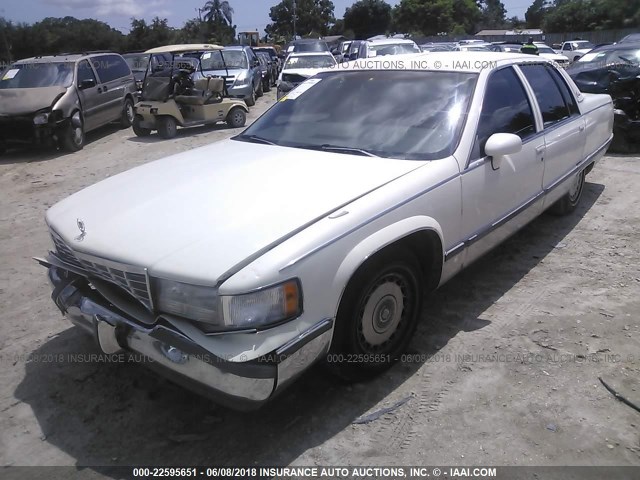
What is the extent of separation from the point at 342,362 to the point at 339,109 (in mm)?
1796

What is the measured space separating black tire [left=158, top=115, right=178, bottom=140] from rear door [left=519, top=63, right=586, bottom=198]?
26.2 ft

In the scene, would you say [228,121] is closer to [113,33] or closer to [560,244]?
[560,244]

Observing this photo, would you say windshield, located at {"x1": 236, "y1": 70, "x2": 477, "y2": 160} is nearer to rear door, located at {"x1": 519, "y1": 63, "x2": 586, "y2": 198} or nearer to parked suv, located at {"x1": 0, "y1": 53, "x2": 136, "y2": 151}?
rear door, located at {"x1": 519, "y1": 63, "x2": 586, "y2": 198}

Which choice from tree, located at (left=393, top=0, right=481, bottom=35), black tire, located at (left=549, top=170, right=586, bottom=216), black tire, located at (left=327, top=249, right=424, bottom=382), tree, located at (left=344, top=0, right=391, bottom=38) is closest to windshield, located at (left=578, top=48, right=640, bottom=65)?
black tire, located at (left=549, top=170, right=586, bottom=216)

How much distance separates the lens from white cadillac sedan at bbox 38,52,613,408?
2.23m

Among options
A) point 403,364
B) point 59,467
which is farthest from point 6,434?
point 403,364

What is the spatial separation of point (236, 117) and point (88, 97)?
9.87ft

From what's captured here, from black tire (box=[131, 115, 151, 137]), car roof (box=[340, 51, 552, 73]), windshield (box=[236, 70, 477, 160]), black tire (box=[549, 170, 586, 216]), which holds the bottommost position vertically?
black tire (box=[549, 170, 586, 216])

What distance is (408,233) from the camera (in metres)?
2.75

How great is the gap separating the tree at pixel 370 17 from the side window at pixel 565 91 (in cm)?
7506

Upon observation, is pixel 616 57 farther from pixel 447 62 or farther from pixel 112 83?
pixel 112 83

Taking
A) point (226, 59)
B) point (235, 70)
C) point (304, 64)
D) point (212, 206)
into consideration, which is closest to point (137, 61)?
point (226, 59)

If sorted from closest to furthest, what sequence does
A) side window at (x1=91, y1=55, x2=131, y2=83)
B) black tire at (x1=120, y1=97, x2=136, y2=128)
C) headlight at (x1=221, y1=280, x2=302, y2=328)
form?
headlight at (x1=221, y1=280, x2=302, y2=328)
side window at (x1=91, y1=55, x2=131, y2=83)
black tire at (x1=120, y1=97, x2=136, y2=128)

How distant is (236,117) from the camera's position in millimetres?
11625
